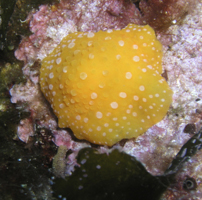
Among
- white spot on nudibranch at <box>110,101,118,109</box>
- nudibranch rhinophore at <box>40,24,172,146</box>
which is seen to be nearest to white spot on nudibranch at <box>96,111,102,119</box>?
nudibranch rhinophore at <box>40,24,172,146</box>

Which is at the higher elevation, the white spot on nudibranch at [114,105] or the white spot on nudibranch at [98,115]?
the white spot on nudibranch at [114,105]

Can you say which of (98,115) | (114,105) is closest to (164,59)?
(114,105)

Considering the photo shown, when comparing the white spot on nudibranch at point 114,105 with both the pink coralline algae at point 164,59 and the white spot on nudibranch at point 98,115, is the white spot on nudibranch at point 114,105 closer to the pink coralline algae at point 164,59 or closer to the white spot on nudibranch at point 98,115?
the white spot on nudibranch at point 98,115

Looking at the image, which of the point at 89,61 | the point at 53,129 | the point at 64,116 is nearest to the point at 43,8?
the point at 89,61

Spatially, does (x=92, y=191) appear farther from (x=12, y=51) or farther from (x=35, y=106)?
(x=12, y=51)

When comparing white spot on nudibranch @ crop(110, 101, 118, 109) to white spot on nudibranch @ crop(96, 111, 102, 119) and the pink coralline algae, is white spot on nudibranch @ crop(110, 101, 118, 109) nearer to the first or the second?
white spot on nudibranch @ crop(96, 111, 102, 119)

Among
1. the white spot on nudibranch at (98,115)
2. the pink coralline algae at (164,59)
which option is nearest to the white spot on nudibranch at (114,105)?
the white spot on nudibranch at (98,115)

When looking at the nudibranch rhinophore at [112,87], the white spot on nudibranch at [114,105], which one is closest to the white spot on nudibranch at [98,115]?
the nudibranch rhinophore at [112,87]
